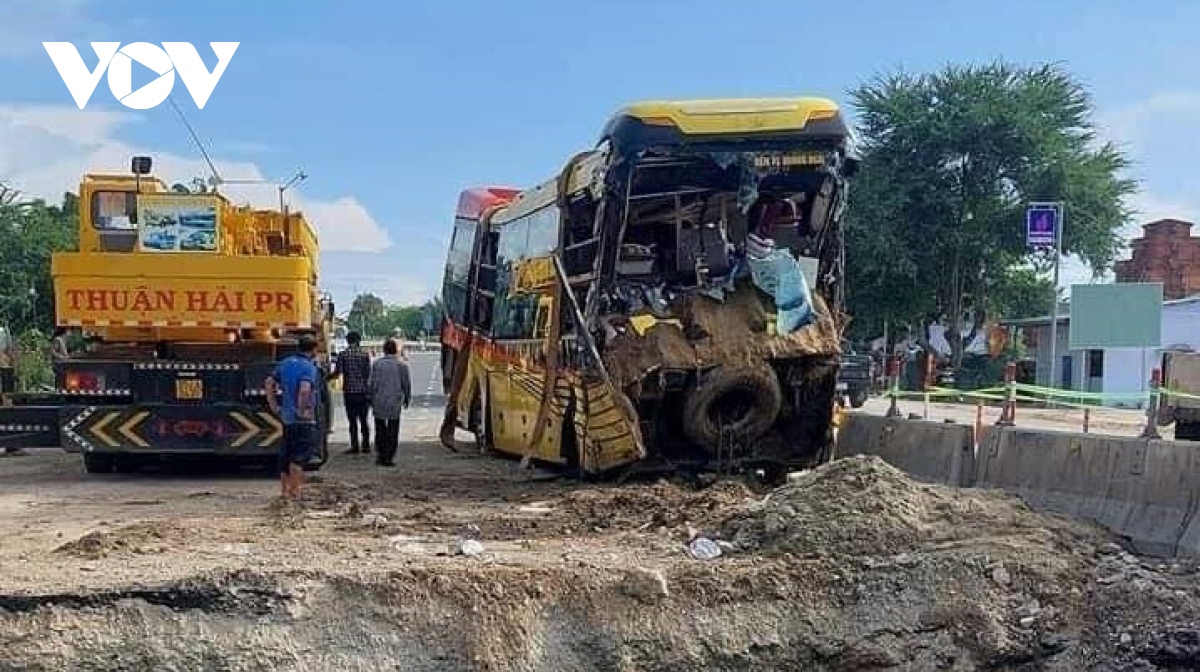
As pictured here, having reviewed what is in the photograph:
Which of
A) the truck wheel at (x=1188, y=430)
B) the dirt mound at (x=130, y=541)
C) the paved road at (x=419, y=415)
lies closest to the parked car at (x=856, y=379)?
the paved road at (x=419, y=415)

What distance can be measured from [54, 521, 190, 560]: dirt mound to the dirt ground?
0.13 ft

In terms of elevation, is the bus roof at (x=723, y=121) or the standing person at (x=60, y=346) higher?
the bus roof at (x=723, y=121)

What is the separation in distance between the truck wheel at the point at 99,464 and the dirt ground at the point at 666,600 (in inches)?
251

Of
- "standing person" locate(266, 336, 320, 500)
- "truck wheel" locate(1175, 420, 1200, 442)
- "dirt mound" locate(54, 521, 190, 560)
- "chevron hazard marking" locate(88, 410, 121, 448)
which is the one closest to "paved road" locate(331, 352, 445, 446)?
"chevron hazard marking" locate(88, 410, 121, 448)

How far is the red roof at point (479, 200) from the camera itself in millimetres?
20188

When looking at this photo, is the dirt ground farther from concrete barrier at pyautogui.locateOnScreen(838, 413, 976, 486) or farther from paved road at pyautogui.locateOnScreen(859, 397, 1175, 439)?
paved road at pyautogui.locateOnScreen(859, 397, 1175, 439)

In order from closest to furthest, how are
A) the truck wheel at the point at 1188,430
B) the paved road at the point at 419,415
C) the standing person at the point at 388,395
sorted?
the standing person at the point at 388,395
the truck wheel at the point at 1188,430
the paved road at the point at 419,415

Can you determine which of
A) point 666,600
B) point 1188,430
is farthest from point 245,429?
point 1188,430

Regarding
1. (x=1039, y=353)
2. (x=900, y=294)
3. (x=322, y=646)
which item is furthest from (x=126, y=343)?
(x=1039, y=353)

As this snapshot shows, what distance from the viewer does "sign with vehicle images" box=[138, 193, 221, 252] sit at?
14438 mm

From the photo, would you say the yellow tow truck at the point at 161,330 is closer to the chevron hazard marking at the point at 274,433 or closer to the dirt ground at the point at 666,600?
the chevron hazard marking at the point at 274,433

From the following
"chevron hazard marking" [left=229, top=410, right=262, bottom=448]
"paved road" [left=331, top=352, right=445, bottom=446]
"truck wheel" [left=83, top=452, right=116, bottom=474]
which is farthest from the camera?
"paved road" [left=331, top=352, right=445, bottom=446]

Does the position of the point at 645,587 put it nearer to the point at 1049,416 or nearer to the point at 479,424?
the point at 479,424

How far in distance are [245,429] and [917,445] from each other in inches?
266
